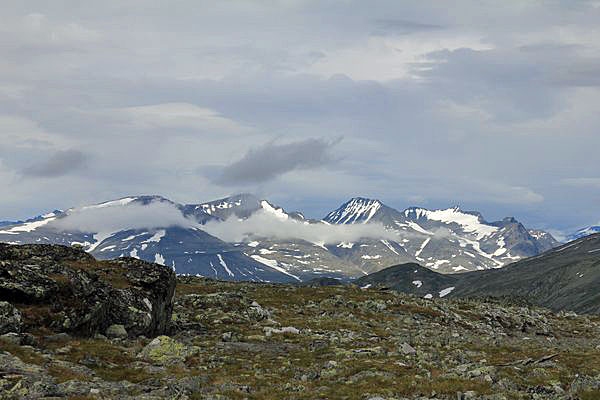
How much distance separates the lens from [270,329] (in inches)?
1777

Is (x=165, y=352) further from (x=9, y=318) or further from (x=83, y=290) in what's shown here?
(x=9, y=318)

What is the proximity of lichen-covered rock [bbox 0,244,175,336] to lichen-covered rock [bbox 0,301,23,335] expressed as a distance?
A: 3.19ft

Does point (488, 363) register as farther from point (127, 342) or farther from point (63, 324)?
point (63, 324)

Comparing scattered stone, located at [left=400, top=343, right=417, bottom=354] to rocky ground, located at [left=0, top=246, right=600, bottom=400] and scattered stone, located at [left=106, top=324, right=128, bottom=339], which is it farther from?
scattered stone, located at [left=106, top=324, right=128, bottom=339]

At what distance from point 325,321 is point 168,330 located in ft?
54.2

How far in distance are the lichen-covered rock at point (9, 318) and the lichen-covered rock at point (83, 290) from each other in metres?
0.97

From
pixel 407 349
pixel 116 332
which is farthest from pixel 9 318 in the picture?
pixel 407 349

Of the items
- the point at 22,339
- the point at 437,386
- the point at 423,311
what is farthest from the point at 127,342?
the point at 423,311

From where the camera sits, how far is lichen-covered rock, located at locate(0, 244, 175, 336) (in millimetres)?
34250

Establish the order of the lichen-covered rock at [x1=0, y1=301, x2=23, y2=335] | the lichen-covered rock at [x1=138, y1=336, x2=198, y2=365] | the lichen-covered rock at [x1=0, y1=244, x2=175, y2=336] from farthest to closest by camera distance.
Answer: the lichen-covered rock at [x1=0, y1=244, x2=175, y2=336] → the lichen-covered rock at [x1=138, y1=336, x2=198, y2=365] → the lichen-covered rock at [x1=0, y1=301, x2=23, y2=335]

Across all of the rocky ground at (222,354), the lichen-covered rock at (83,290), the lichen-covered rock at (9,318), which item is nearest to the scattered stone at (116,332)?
the rocky ground at (222,354)

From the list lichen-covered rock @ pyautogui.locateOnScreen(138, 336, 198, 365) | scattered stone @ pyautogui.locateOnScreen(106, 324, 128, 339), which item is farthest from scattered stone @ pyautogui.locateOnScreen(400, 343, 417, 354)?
scattered stone @ pyautogui.locateOnScreen(106, 324, 128, 339)

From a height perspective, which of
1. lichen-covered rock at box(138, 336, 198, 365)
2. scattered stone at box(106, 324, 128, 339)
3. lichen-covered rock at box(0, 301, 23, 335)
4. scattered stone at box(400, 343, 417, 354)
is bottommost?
scattered stone at box(400, 343, 417, 354)

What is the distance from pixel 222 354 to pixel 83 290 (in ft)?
34.5
